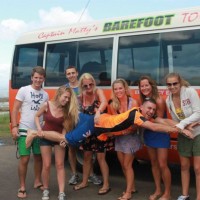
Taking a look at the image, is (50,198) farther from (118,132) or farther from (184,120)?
(184,120)

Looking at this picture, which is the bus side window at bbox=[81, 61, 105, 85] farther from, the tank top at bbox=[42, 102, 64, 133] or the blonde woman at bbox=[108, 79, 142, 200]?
the tank top at bbox=[42, 102, 64, 133]

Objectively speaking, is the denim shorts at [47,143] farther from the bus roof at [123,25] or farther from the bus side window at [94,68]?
the bus roof at [123,25]

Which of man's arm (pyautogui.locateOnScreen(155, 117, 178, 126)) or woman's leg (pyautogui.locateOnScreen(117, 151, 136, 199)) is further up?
man's arm (pyautogui.locateOnScreen(155, 117, 178, 126))

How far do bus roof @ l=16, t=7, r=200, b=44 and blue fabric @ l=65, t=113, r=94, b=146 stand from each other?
1777 mm

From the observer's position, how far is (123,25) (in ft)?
21.2

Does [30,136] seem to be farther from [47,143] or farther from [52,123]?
[52,123]

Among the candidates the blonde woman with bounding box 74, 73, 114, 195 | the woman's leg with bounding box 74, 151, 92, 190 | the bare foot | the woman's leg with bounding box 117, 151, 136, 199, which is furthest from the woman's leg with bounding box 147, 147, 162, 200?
the bare foot

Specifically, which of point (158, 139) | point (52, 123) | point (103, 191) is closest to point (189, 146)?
point (158, 139)

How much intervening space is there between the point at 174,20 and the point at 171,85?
4.30ft

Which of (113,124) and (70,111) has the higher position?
(70,111)

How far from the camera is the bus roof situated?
575 centimetres

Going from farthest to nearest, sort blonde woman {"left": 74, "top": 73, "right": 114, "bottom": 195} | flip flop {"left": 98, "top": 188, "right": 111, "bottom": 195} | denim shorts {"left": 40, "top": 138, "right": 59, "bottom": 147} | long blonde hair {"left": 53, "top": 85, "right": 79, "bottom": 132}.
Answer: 1. flip flop {"left": 98, "top": 188, "right": 111, "bottom": 195}
2. blonde woman {"left": 74, "top": 73, "right": 114, "bottom": 195}
3. denim shorts {"left": 40, "top": 138, "right": 59, "bottom": 147}
4. long blonde hair {"left": 53, "top": 85, "right": 79, "bottom": 132}

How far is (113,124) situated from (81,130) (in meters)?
0.47

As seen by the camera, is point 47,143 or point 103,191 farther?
point 103,191
